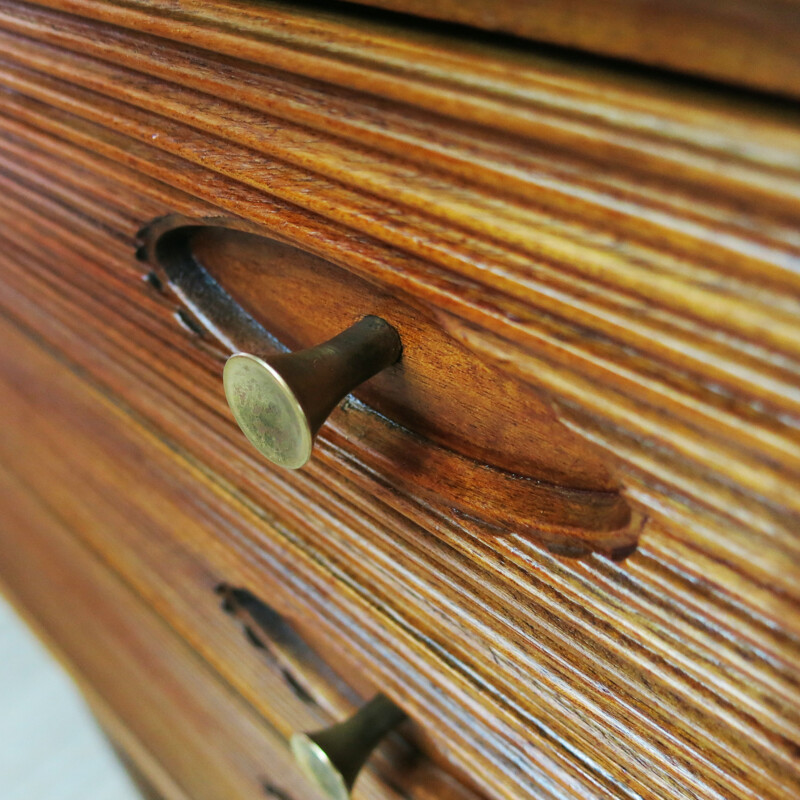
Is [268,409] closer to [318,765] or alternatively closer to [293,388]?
[293,388]

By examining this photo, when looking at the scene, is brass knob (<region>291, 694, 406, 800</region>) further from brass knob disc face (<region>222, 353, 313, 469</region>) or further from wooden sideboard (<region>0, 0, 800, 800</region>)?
brass knob disc face (<region>222, 353, 313, 469</region>)

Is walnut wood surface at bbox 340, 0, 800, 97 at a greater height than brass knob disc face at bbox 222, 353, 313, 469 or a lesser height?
greater

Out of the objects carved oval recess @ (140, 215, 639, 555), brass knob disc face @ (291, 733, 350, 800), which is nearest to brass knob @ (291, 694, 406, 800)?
brass knob disc face @ (291, 733, 350, 800)

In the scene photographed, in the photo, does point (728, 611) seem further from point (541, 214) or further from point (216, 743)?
point (216, 743)

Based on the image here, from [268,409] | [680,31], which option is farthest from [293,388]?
[680,31]

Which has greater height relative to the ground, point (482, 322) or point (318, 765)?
point (482, 322)

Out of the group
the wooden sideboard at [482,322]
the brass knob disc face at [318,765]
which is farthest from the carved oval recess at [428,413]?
the brass knob disc face at [318,765]

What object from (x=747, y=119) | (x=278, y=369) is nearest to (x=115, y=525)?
(x=278, y=369)
